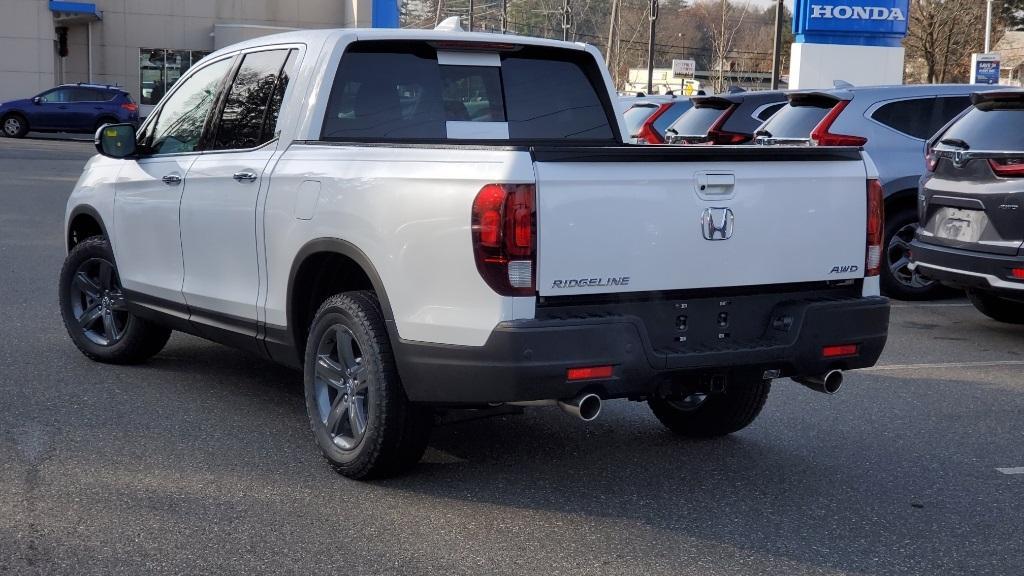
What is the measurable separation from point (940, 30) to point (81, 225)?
49.7 m

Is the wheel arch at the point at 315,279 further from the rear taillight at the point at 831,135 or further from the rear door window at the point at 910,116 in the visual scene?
the rear door window at the point at 910,116

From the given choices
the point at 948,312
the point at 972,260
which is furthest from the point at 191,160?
the point at 948,312

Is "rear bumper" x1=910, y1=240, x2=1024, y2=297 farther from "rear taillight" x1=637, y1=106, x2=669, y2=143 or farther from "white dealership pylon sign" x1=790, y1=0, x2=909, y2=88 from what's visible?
"white dealership pylon sign" x1=790, y1=0, x2=909, y2=88

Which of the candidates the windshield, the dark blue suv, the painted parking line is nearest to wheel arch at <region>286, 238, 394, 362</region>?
the painted parking line

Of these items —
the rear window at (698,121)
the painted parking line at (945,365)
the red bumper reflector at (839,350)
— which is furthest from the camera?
the rear window at (698,121)

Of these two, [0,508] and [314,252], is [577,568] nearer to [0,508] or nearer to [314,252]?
[314,252]

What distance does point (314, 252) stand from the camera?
527 cm

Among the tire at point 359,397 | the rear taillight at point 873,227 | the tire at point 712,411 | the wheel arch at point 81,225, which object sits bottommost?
the tire at point 712,411

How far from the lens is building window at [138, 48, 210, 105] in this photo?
169 ft

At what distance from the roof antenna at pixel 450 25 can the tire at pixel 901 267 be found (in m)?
5.69

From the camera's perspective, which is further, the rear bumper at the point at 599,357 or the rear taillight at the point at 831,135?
the rear taillight at the point at 831,135

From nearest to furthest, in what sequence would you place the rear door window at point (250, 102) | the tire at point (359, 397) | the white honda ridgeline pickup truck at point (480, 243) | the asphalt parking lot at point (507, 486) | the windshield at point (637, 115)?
the asphalt parking lot at point (507, 486), the white honda ridgeline pickup truck at point (480, 243), the tire at point (359, 397), the rear door window at point (250, 102), the windshield at point (637, 115)

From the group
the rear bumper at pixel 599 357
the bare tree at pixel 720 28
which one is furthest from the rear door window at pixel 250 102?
the bare tree at pixel 720 28

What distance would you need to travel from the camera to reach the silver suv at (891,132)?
36.0 feet
